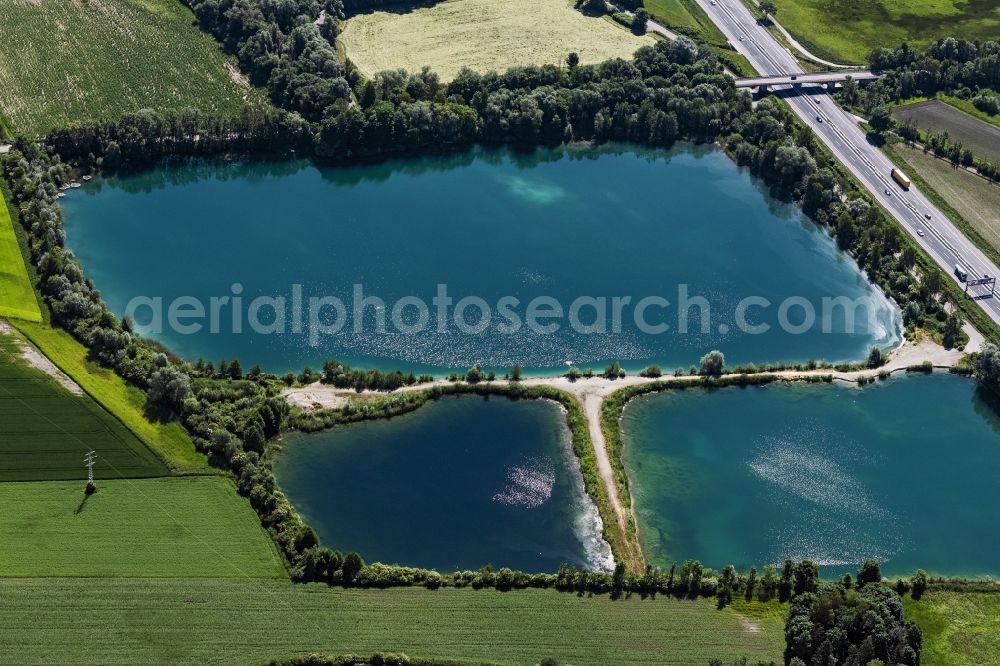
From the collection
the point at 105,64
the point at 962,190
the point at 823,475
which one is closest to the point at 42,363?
the point at 105,64

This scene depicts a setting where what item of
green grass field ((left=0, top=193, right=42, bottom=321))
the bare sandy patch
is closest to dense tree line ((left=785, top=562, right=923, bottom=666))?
the bare sandy patch

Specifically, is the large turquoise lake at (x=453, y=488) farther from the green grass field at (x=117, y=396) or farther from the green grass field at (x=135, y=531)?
the green grass field at (x=117, y=396)

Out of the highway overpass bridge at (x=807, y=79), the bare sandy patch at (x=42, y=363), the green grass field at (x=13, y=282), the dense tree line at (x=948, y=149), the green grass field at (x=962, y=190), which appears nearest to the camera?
the bare sandy patch at (x=42, y=363)

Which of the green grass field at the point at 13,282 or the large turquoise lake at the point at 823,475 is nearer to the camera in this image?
the large turquoise lake at the point at 823,475

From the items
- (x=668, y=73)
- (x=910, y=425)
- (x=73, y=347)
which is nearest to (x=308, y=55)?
(x=668, y=73)

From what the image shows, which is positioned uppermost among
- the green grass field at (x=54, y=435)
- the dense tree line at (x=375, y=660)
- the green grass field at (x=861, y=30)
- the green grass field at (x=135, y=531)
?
the green grass field at (x=861, y=30)

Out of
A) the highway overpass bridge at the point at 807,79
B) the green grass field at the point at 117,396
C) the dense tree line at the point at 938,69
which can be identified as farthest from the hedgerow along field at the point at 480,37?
the green grass field at the point at 117,396

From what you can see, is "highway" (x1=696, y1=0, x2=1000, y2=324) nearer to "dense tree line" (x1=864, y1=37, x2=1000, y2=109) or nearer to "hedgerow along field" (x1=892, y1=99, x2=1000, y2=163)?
"hedgerow along field" (x1=892, y1=99, x2=1000, y2=163)
